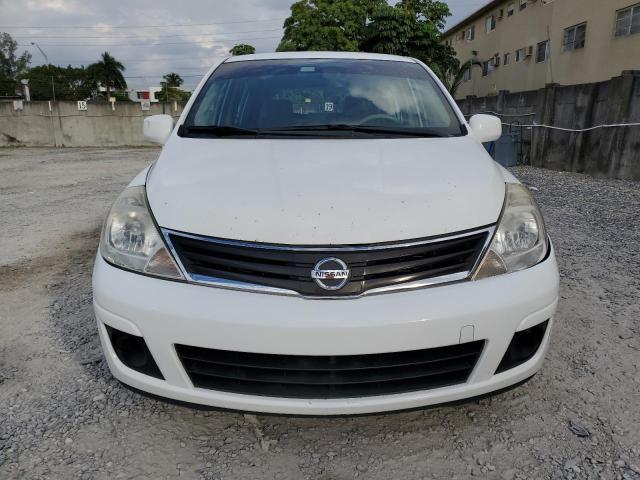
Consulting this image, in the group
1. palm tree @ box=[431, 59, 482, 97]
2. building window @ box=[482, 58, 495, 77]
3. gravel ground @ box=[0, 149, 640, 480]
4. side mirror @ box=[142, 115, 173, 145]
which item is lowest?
gravel ground @ box=[0, 149, 640, 480]

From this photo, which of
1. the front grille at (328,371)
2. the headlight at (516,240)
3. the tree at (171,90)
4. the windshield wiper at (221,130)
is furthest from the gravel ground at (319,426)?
the tree at (171,90)

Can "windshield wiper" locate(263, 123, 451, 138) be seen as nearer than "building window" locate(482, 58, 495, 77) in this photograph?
Yes

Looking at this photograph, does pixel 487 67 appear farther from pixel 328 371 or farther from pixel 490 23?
pixel 328 371

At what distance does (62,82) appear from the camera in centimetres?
7544

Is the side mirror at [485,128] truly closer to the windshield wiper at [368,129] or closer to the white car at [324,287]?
the windshield wiper at [368,129]

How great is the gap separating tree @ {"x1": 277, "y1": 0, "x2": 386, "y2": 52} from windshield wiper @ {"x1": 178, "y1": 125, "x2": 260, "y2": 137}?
25398 mm

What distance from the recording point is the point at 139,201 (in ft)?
6.34

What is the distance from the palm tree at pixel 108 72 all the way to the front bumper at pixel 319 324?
258 ft

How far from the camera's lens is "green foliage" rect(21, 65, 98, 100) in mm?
68750

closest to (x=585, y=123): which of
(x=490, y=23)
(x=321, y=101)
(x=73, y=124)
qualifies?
(x=321, y=101)

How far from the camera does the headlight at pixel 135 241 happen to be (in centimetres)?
171

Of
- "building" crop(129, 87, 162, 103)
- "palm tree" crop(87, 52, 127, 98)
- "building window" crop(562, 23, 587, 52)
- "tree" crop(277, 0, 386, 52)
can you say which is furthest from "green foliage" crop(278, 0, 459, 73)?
"palm tree" crop(87, 52, 127, 98)

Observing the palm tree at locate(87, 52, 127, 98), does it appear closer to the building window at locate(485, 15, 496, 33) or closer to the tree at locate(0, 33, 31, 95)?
the tree at locate(0, 33, 31, 95)

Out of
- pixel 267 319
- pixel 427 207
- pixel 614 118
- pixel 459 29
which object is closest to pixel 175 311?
pixel 267 319
